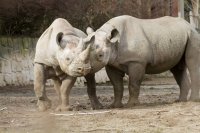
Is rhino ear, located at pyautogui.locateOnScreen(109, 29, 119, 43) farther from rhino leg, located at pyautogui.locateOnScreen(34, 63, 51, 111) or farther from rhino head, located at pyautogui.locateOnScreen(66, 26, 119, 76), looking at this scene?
rhino leg, located at pyautogui.locateOnScreen(34, 63, 51, 111)

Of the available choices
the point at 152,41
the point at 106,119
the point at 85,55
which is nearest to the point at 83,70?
the point at 85,55

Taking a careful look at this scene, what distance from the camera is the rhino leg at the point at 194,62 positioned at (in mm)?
12438

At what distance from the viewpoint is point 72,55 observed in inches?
411

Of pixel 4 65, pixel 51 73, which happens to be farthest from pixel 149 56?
pixel 4 65

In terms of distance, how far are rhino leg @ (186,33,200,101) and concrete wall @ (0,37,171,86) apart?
24.2 feet

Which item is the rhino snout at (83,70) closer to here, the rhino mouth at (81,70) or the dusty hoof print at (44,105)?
the rhino mouth at (81,70)

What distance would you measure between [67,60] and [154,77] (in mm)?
13828

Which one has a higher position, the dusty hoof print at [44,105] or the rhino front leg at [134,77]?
the rhino front leg at [134,77]

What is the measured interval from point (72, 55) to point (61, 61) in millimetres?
288

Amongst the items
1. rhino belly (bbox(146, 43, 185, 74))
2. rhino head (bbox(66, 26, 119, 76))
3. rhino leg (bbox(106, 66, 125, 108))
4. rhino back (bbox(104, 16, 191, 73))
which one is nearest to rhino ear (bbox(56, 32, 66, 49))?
rhino head (bbox(66, 26, 119, 76))

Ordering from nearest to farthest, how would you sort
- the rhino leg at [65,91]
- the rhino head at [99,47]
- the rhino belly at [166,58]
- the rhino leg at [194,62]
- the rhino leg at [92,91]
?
the rhino head at [99,47], the rhino leg at [65,91], the rhino leg at [92,91], the rhino belly at [166,58], the rhino leg at [194,62]

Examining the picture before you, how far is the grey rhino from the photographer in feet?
34.0

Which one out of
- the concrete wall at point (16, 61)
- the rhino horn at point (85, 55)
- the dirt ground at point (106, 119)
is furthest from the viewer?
the concrete wall at point (16, 61)

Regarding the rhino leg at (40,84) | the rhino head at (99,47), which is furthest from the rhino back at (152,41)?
the rhino leg at (40,84)
